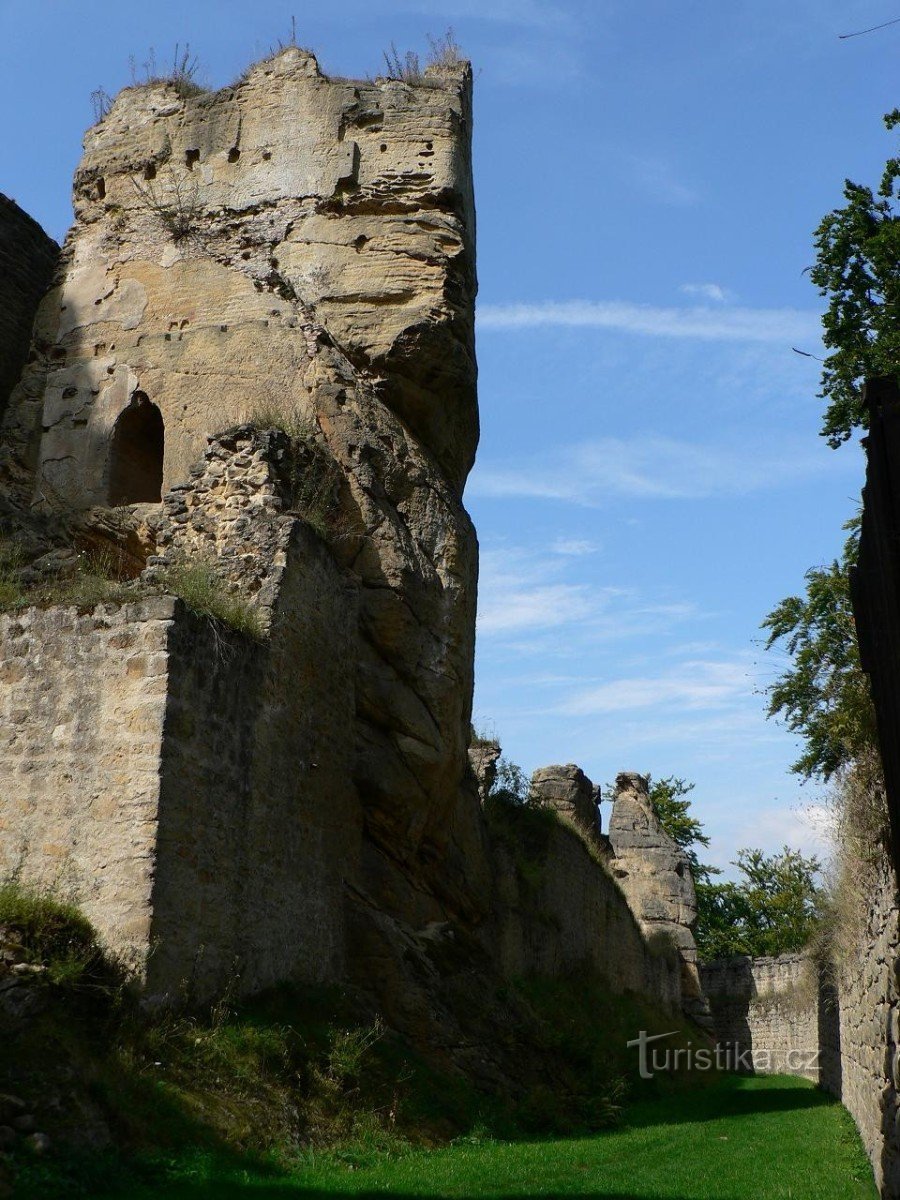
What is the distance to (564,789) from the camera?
21688 mm

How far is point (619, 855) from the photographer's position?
27.6 meters

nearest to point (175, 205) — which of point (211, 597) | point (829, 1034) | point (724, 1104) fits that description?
point (211, 597)

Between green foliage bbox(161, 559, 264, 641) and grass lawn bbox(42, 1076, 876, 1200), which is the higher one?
green foliage bbox(161, 559, 264, 641)

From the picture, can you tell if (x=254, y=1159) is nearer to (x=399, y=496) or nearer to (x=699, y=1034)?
(x=399, y=496)

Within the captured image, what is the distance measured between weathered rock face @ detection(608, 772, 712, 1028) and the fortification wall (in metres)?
16.6

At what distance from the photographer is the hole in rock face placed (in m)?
14.5

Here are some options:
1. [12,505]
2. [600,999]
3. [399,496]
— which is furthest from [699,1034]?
[12,505]

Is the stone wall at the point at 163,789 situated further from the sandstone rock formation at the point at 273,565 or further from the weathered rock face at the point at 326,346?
the weathered rock face at the point at 326,346

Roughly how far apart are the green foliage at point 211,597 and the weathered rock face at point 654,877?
17.9 meters

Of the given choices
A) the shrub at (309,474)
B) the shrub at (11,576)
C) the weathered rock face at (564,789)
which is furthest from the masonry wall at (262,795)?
the weathered rock face at (564,789)

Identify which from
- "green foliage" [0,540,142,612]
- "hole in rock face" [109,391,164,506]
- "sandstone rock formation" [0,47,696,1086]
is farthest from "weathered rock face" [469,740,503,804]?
"green foliage" [0,540,142,612]

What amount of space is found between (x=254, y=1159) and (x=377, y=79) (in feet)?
42.5

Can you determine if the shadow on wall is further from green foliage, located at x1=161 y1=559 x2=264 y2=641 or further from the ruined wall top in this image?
green foliage, located at x1=161 y1=559 x2=264 y2=641

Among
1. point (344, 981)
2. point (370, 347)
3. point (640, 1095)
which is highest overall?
point (370, 347)
